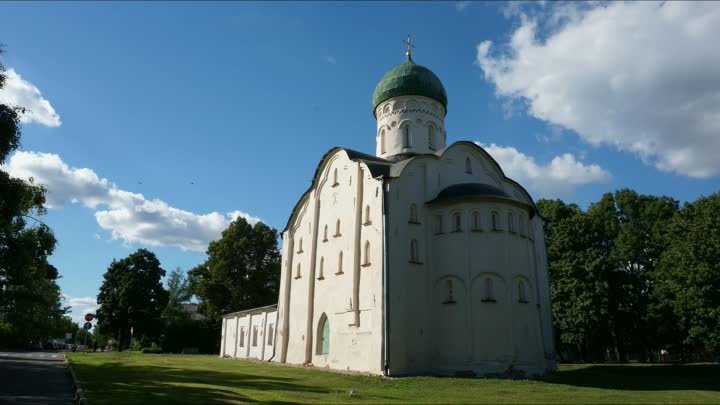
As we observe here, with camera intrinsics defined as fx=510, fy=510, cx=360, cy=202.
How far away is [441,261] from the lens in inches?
833

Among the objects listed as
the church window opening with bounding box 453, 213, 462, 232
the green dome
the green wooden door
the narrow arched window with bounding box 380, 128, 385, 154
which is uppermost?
the green dome

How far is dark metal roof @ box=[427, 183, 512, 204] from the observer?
2113 cm

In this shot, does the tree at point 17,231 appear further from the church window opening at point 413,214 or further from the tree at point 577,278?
the tree at point 577,278

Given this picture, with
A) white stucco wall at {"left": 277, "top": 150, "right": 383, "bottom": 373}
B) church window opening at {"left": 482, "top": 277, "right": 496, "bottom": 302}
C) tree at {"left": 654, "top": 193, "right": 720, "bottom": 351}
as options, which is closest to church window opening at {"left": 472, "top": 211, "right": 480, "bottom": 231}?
church window opening at {"left": 482, "top": 277, "right": 496, "bottom": 302}

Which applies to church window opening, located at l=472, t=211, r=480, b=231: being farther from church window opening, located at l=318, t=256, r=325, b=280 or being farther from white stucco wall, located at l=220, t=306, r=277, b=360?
white stucco wall, located at l=220, t=306, r=277, b=360

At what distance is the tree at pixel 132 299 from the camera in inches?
1807

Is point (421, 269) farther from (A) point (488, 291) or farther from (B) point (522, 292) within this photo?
(B) point (522, 292)

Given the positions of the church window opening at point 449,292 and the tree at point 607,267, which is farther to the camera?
the tree at point 607,267

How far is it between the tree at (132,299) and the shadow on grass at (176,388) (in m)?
29.5

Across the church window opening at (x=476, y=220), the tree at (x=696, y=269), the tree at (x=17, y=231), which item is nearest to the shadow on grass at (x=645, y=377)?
the tree at (x=696, y=269)

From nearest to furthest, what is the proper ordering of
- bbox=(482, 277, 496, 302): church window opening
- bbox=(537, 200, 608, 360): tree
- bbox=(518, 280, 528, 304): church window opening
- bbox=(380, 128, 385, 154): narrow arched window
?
bbox=(482, 277, 496, 302): church window opening → bbox=(518, 280, 528, 304): church window opening → bbox=(380, 128, 385, 154): narrow arched window → bbox=(537, 200, 608, 360): tree

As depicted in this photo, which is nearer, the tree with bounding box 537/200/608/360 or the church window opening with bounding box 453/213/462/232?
the church window opening with bounding box 453/213/462/232

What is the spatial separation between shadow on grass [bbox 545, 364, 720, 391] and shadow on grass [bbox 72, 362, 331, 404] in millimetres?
10351

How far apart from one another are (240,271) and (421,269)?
25.3 metres
